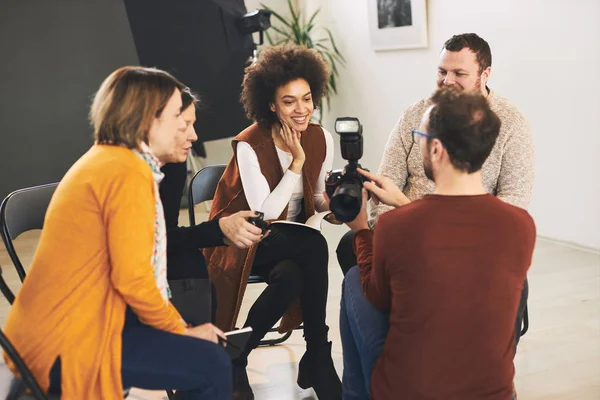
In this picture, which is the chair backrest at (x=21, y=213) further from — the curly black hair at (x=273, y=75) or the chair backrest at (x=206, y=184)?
the curly black hair at (x=273, y=75)

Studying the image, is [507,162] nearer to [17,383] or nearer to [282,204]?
[282,204]

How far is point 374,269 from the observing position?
5.18 feet

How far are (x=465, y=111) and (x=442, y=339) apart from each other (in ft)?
1.52

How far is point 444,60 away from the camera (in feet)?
7.59

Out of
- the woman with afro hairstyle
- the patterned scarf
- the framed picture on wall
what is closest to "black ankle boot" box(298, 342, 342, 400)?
the woman with afro hairstyle

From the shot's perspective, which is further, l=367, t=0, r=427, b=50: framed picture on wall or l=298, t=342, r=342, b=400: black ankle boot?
l=367, t=0, r=427, b=50: framed picture on wall

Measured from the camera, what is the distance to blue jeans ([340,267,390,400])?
1.67 meters

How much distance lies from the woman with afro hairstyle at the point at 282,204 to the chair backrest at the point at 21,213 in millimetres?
566

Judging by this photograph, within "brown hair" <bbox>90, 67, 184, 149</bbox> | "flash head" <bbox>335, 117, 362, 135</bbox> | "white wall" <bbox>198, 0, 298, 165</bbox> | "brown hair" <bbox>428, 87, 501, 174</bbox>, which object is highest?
"brown hair" <bbox>90, 67, 184, 149</bbox>

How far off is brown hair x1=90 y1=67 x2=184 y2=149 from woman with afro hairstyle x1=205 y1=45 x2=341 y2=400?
0.81m

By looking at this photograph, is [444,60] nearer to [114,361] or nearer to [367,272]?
[367,272]

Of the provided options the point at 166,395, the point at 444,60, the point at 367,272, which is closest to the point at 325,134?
the point at 444,60

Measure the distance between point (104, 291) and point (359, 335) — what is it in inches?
24.1

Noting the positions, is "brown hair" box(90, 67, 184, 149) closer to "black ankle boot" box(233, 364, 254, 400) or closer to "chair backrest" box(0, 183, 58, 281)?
"chair backrest" box(0, 183, 58, 281)
